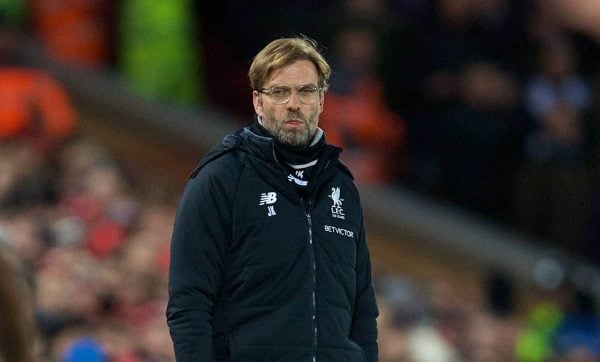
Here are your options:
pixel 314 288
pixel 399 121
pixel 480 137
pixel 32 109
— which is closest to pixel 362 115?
pixel 399 121

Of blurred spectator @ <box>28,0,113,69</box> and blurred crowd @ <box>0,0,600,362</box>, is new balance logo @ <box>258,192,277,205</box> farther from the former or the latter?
blurred spectator @ <box>28,0,113,69</box>

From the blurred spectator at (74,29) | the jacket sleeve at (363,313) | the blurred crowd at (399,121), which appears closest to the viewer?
the jacket sleeve at (363,313)

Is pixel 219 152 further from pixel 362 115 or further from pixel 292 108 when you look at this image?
pixel 362 115

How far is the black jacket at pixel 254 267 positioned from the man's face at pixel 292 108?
0.06m

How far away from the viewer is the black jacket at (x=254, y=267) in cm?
432

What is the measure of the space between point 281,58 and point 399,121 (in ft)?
19.5

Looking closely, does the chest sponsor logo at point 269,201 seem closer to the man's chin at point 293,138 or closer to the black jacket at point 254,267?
the black jacket at point 254,267

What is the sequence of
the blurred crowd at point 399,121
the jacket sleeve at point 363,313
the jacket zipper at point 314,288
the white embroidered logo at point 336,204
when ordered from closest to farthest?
the jacket zipper at point 314,288 < the white embroidered logo at point 336,204 < the jacket sleeve at point 363,313 < the blurred crowd at point 399,121

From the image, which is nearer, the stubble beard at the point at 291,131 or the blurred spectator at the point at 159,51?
the stubble beard at the point at 291,131

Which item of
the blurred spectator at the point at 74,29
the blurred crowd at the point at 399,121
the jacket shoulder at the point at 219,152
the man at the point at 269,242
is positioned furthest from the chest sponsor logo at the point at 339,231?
the blurred spectator at the point at 74,29

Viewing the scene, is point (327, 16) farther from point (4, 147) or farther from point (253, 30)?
point (4, 147)

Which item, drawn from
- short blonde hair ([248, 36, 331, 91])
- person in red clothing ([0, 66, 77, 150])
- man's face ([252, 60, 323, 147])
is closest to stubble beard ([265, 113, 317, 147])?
man's face ([252, 60, 323, 147])

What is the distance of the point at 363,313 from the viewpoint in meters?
4.66

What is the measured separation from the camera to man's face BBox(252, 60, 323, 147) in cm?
441
